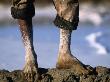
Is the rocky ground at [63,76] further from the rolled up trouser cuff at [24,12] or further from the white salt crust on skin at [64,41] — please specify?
the rolled up trouser cuff at [24,12]

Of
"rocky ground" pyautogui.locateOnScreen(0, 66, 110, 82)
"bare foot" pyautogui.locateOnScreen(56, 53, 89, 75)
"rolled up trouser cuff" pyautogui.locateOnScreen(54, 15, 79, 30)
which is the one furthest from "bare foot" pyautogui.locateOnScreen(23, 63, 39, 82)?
"rolled up trouser cuff" pyautogui.locateOnScreen(54, 15, 79, 30)

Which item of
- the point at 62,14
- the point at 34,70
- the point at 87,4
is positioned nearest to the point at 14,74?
the point at 34,70

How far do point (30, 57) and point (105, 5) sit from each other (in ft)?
17.2

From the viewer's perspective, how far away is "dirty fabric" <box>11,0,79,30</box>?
623cm

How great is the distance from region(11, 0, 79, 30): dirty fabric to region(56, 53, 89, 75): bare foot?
25 cm

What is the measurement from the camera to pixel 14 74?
6434 mm

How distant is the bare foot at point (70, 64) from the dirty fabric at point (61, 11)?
0.25 metres

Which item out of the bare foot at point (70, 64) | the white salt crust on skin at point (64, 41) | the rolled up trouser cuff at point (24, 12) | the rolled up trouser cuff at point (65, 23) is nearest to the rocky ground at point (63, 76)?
the bare foot at point (70, 64)

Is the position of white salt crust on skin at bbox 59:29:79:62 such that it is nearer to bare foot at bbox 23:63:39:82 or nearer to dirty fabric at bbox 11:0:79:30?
dirty fabric at bbox 11:0:79:30

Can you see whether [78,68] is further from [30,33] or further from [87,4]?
[87,4]

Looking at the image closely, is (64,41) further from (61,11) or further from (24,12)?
(24,12)

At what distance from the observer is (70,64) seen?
20.8 ft

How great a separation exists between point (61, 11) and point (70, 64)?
46 centimetres

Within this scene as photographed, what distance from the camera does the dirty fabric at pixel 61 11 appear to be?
6.23 meters
